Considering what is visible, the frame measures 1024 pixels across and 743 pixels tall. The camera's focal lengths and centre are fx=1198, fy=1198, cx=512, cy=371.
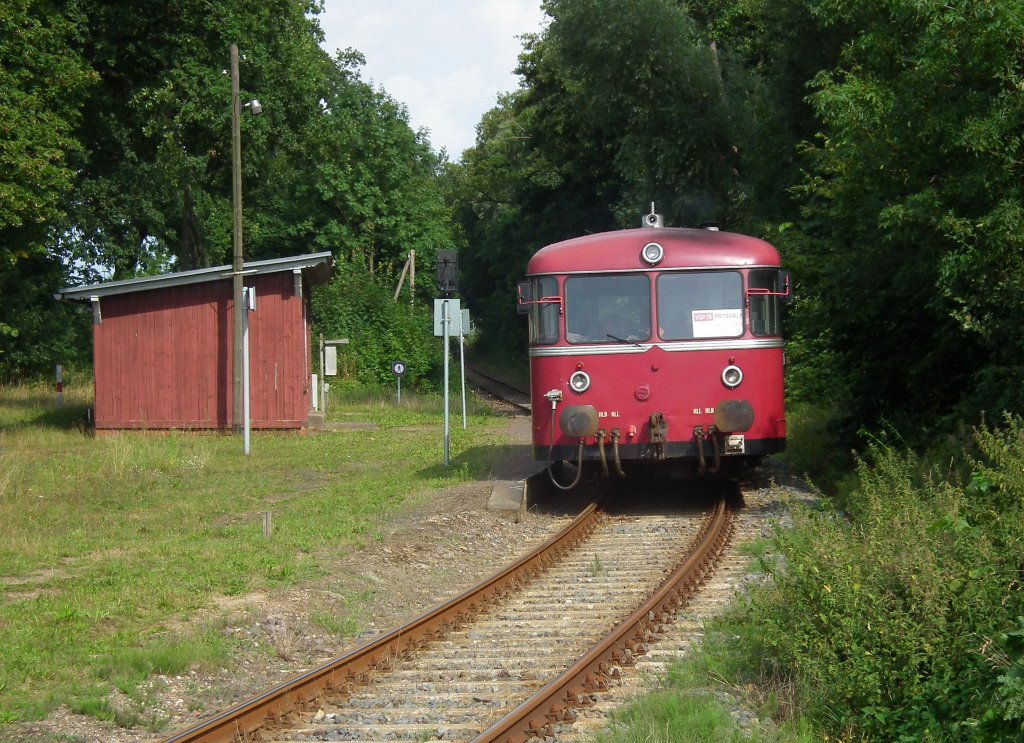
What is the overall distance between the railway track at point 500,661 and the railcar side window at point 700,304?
271 centimetres

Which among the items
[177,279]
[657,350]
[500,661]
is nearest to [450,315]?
[657,350]

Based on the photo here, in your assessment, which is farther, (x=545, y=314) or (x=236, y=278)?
(x=236, y=278)

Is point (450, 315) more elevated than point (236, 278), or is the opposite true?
point (236, 278)

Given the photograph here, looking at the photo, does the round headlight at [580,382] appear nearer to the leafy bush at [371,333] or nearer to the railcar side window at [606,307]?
the railcar side window at [606,307]

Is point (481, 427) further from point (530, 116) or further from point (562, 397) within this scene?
point (530, 116)

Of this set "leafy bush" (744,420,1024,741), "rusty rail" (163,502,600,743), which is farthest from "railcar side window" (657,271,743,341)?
"leafy bush" (744,420,1024,741)

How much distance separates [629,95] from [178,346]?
1292 cm

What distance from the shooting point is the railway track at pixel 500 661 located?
6.24 metres

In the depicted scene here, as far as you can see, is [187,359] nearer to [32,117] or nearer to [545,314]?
[32,117]

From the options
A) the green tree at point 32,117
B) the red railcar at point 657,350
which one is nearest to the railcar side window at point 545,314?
the red railcar at point 657,350

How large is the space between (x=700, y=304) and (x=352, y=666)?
23.5 ft

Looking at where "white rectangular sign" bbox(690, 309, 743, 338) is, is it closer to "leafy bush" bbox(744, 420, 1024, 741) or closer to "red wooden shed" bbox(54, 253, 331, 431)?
"leafy bush" bbox(744, 420, 1024, 741)

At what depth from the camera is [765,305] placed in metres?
13.3

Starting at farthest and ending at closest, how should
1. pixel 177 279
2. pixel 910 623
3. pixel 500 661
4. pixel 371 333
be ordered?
pixel 371 333 < pixel 177 279 < pixel 500 661 < pixel 910 623
